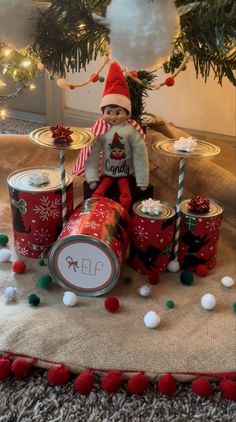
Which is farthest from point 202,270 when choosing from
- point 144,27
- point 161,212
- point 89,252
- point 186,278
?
point 144,27

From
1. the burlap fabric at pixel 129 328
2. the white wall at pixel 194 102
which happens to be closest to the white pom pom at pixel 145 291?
the burlap fabric at pixel 129 328

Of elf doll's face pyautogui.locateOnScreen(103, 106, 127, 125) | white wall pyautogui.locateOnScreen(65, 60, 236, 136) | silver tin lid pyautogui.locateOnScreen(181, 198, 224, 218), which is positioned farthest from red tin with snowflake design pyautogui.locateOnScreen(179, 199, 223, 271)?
white wall pyautogui.locateOnScreen(65, 60, 236, 136)

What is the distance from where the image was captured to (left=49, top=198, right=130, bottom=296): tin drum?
90cm

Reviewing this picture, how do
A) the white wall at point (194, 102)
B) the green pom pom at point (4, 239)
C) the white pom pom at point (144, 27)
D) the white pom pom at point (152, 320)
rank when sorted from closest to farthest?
the white pom pom at point (144, 27) < the white pom pom at point (152, 320) < the green pom pom at point (4, 239) < the white wall at point (194, 102)

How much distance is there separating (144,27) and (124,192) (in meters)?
0.40

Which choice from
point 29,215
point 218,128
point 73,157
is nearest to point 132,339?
point 29,215

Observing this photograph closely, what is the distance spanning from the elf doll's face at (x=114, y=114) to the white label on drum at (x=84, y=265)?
0.28 metres

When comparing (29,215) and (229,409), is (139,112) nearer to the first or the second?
(29,215)

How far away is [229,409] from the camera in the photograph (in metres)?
0.74

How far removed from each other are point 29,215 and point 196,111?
84cm

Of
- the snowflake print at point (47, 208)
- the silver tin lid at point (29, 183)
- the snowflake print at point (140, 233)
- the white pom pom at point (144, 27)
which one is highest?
the white pom pom at point (144, 27)

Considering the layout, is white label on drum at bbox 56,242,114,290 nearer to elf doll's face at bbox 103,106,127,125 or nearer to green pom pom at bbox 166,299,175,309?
green pom pom at bbox 166,299,175,309

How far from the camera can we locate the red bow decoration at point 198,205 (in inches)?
39.0

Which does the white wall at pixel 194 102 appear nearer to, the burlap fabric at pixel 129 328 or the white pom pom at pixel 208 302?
the burlap fabric at pixel 129 328
